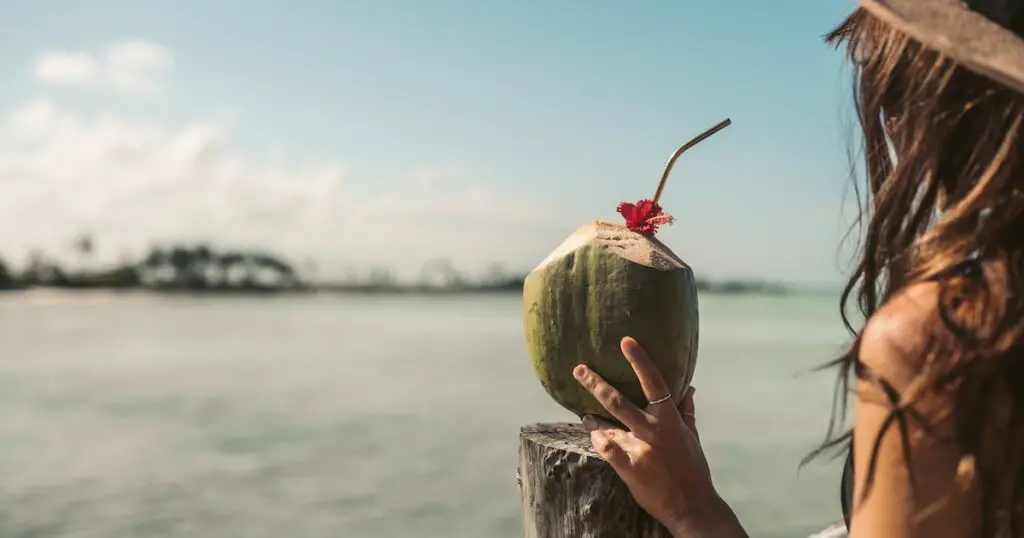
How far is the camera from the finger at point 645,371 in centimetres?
186

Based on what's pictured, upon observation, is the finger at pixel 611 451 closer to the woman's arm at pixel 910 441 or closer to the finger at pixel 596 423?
the finger at pixel 596 423

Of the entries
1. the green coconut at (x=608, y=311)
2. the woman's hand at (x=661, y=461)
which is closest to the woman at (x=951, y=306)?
the woman's hand at (x=661, y=461)

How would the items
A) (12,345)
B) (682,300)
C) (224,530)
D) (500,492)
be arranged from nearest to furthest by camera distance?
1. (682,300)
2. (224,530)
3. (500,492)
4. (12,345)

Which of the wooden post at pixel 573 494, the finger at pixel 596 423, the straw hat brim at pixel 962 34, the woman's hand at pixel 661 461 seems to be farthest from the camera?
the finger at pixel 596 423

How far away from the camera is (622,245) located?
2.06 m

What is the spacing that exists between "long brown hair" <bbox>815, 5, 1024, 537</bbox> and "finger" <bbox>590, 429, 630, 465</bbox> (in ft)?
1.95

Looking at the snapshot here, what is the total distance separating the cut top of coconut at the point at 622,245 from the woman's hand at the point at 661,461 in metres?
0.22

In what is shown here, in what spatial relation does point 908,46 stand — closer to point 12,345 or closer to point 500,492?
point 500,492

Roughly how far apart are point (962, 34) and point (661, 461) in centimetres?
91

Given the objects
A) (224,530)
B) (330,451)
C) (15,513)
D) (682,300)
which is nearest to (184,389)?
(330,451)

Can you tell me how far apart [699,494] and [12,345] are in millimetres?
32673

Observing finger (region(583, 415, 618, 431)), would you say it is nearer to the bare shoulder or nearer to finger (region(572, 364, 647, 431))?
finger (region(572, 364, 647, 431))

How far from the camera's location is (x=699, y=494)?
173 centimetres

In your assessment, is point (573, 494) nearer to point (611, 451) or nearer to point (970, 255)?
point (611, 451)
